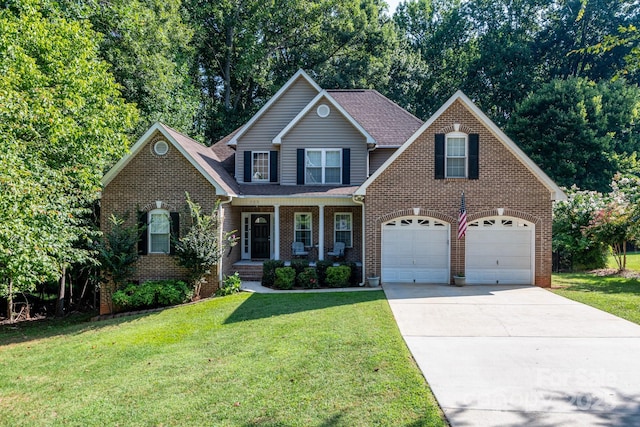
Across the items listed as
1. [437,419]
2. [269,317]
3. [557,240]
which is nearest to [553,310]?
[437,419]

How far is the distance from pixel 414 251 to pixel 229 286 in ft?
21.0

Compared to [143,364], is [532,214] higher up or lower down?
higher up

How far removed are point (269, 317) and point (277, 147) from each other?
851 cm

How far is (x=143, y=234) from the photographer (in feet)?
41.5

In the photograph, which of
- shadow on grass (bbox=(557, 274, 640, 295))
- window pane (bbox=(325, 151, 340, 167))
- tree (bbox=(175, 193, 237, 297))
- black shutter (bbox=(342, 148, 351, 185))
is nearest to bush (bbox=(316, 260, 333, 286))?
tree (bbox=(175, 193, 237, 297))

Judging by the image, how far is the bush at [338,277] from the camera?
12.7 meters

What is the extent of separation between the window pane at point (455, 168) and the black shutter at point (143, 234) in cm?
1050

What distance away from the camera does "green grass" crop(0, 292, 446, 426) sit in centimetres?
466

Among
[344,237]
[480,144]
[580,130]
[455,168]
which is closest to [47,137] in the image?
[344,237]

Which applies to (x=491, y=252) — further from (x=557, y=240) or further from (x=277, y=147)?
(x=277, y=147)

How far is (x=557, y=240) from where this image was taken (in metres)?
16.4

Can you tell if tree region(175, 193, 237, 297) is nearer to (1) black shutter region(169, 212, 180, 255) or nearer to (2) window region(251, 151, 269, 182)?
(1) black shutter region(169, 212, 180, 255)

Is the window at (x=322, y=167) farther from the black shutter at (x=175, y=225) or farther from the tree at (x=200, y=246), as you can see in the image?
the black shutter at (x=175, y=225)

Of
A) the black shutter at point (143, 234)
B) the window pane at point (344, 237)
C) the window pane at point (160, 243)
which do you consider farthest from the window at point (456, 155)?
the black shutter at point (143, 234)
